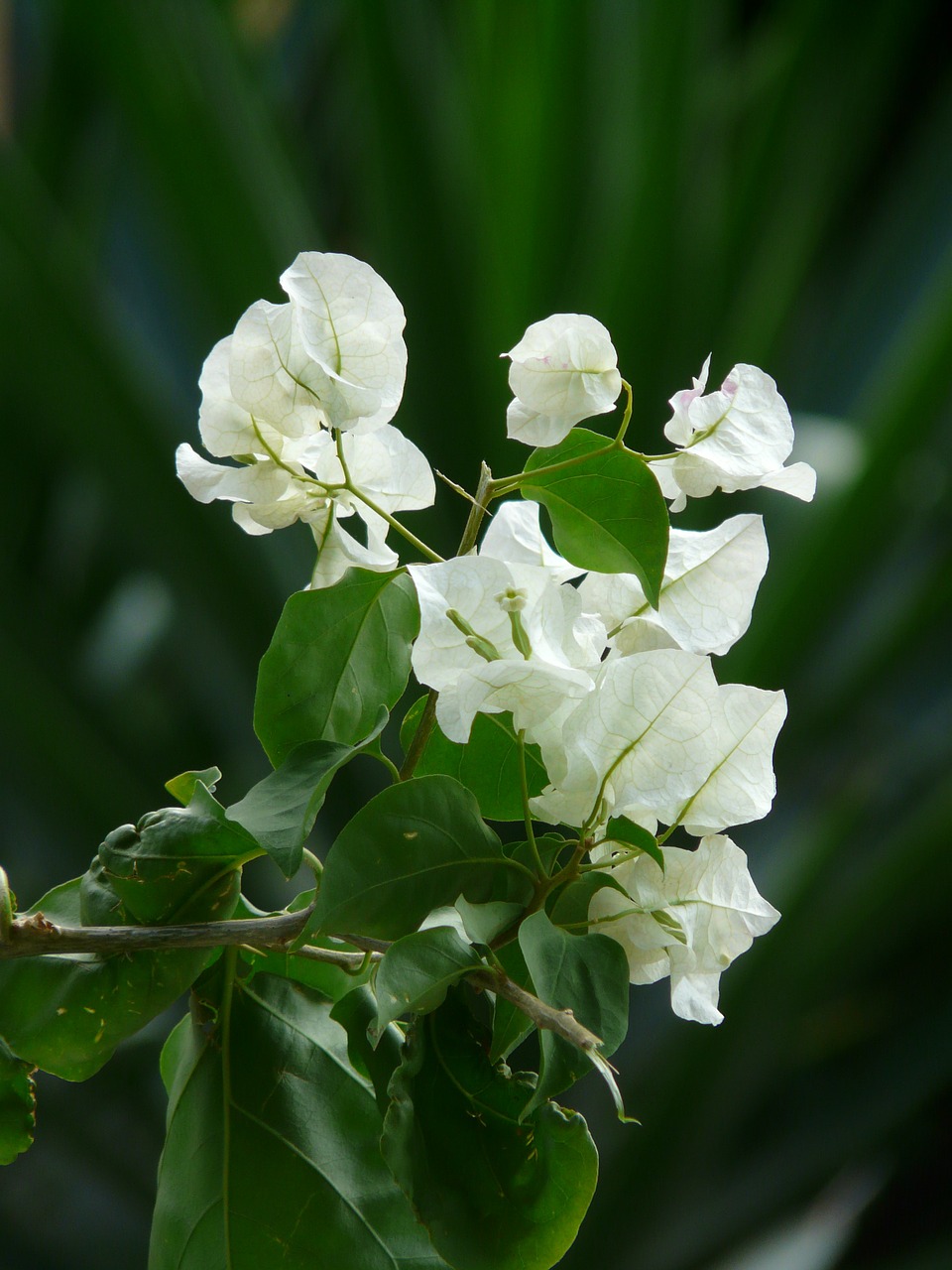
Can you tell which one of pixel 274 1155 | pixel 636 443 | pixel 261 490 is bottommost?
pixel 636 443

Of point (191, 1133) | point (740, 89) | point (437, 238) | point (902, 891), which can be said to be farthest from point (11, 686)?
point (740, 89)

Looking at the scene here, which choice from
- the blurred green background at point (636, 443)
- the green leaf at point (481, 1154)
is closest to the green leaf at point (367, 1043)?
the green leaf at point (481, 1154)

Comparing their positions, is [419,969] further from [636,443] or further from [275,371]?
[636,443]

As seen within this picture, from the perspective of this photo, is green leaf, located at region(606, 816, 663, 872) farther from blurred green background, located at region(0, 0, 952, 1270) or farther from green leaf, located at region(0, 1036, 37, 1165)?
blurred green background, located at region(0, 0, 952, 1270)

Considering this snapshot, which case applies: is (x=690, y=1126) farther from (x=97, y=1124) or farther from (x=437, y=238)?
(x=437, y=238)

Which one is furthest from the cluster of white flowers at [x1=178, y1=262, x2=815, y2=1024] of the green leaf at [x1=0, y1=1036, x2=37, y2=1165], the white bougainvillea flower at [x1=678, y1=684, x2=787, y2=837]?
the green leaf at [x1=0, y1=1036, x2=37, y2=1165]

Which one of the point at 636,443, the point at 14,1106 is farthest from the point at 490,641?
the point at 636,443

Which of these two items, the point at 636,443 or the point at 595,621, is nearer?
the point at 595,621
